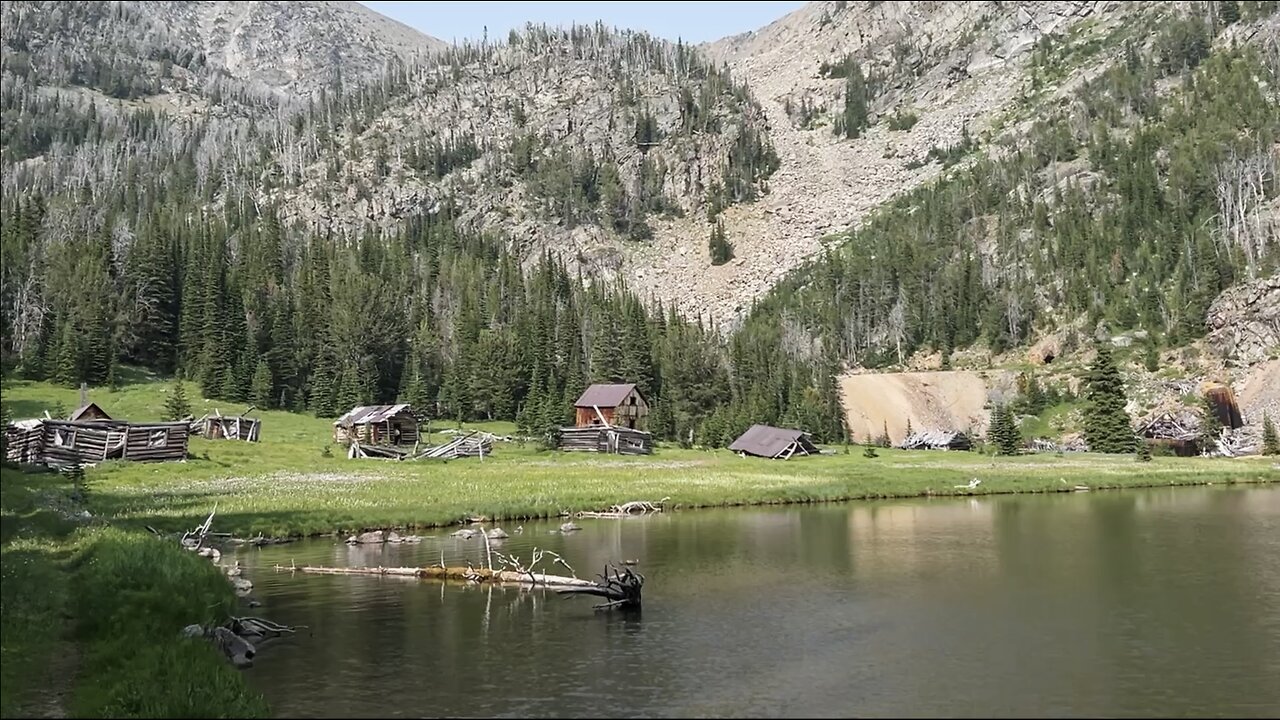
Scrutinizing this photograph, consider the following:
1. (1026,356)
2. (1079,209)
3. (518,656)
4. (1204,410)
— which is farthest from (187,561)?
(1079,209)

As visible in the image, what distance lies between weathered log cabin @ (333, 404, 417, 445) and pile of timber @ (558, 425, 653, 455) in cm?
1674

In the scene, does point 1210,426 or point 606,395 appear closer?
point 1210,426

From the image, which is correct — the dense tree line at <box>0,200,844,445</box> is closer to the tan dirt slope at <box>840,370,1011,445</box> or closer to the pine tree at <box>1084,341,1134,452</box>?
the tan dirt slope at <box>840,370,1011,445</box>

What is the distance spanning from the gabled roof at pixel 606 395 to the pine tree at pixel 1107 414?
5361cm

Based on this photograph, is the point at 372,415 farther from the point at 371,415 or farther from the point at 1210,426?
the point at 1210,426

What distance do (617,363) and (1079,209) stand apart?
374ft

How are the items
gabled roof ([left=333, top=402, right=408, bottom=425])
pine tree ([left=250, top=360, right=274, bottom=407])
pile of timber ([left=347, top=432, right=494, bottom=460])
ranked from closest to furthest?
pile of timber ([left=347, top=432, right=494, bottom=460])
gabled roof ([left=333, top=402, right=408, bottom=425])
pine tree ([left=250, top=360, right=274, bottom=407])

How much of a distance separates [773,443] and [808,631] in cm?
7268

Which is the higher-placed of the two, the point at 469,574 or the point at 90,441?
the point at 90,441

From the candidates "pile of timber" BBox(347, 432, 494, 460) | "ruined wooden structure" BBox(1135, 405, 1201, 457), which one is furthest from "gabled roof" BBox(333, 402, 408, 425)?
"ruined wooden structure" BBox(1135, 405, 1201, 457)

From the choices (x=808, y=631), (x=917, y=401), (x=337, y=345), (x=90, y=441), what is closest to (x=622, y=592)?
(x=808, y=631)

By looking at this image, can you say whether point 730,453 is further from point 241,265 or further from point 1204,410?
point 241,265

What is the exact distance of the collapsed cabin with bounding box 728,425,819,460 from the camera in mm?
94562

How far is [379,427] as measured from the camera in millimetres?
89625
